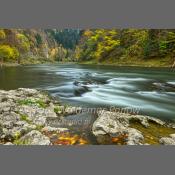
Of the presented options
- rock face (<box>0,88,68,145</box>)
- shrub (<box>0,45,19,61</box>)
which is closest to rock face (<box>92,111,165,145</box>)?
rock face (<box>0,88,68,145</box>)

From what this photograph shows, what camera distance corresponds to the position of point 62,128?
457 cm

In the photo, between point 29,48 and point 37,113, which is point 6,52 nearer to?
point 29,48

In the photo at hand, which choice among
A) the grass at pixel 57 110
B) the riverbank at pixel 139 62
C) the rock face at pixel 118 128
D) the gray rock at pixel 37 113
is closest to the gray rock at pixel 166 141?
the rock face at pixel 118 128

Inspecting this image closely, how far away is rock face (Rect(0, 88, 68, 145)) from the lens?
4.20 meters

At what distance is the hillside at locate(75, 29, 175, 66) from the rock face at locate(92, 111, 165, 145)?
6.48 m

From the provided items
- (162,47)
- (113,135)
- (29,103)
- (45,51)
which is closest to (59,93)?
(29,103)

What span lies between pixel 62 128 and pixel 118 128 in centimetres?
85

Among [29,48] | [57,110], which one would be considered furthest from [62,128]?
[29,48]

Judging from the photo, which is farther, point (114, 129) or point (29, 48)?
point (29, 48)

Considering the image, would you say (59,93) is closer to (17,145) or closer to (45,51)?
(17,145)

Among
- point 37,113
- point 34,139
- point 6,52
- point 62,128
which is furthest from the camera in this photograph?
point 6,52

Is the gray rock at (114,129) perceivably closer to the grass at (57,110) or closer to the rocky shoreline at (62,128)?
the rocky shoreline at (62,128)

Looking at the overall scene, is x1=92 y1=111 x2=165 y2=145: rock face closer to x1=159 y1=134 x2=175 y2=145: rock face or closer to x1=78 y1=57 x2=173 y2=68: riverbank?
x1=159 y1=134 x2=175 y2=145: rock face

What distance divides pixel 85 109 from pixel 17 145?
79.6 inches
